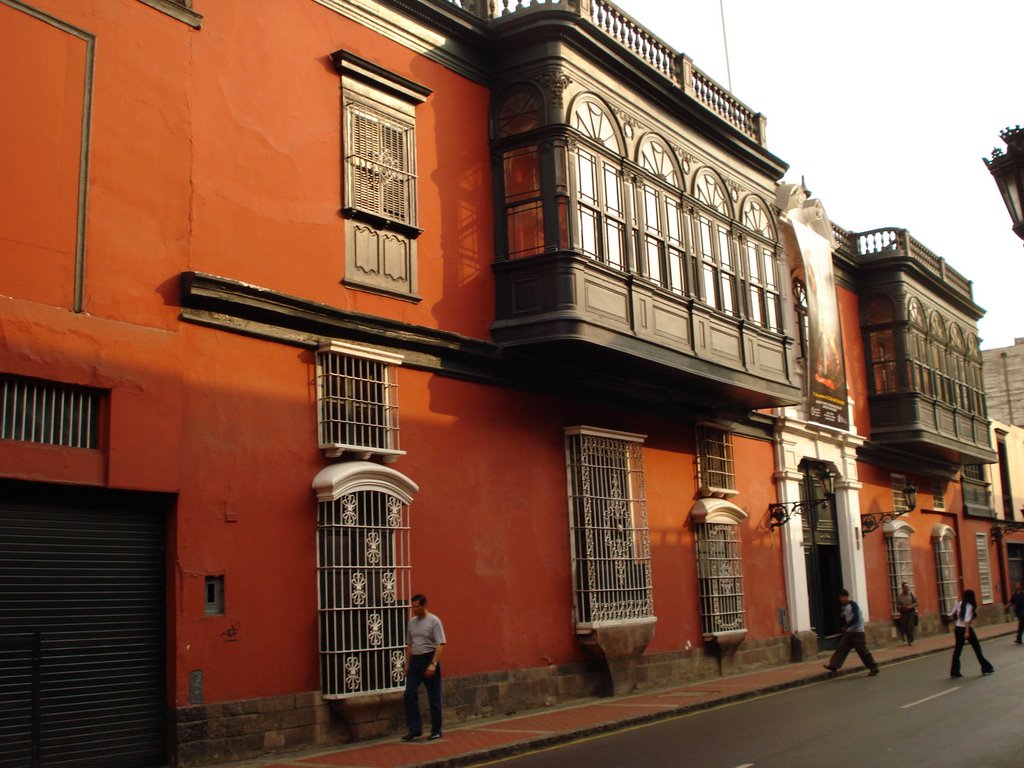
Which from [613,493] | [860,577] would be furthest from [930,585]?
[613,493]

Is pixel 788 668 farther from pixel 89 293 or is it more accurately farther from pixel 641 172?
pixel 89 293

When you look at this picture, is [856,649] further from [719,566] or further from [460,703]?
[460,703]

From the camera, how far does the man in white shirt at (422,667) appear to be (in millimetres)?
12289

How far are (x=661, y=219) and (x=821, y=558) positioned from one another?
10928mm

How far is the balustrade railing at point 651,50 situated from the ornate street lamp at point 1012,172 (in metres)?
9.27

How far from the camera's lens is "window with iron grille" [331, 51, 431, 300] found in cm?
1384

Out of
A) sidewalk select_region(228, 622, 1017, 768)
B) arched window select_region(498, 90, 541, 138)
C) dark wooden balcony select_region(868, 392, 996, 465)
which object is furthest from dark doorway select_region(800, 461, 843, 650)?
arched window select_region(498, 90, 541, 138)

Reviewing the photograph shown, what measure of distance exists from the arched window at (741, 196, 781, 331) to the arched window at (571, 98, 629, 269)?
178 inches

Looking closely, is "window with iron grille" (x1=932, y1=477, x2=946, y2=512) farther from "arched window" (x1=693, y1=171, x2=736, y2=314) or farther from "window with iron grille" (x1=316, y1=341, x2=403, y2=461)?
"window with iron grille" (x1=316, y1=341, x2=403, y2=461)

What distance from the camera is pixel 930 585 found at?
1203 inches

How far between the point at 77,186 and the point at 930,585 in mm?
26289

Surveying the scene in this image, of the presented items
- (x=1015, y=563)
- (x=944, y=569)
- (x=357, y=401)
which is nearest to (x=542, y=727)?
(x=357, y=401)

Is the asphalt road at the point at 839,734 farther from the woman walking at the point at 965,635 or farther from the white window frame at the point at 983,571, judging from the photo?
the white window frame at the point at 983,571

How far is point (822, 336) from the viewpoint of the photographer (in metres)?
25.0
